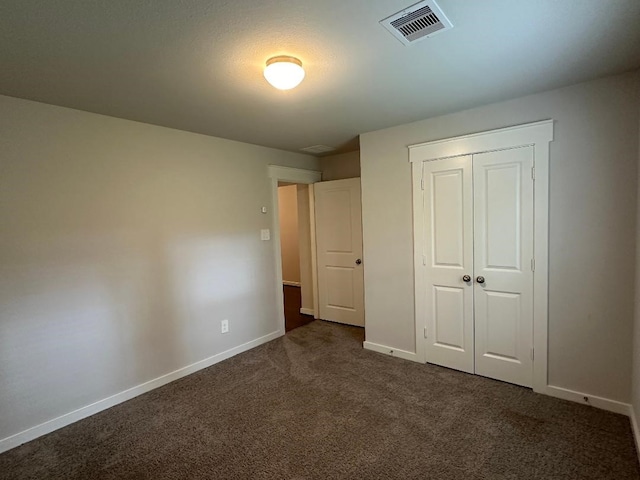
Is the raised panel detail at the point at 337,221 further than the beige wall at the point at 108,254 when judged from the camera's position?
Yes

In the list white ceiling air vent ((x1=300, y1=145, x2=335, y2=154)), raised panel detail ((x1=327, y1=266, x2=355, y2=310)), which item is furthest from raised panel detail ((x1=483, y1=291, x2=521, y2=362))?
white ceiling air vent ((x1=300, y1=145, x2=335, y2=154))

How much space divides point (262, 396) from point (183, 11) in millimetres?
2666

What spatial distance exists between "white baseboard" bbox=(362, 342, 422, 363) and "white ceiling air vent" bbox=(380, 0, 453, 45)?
2.81 metres

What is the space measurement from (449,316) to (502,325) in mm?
449

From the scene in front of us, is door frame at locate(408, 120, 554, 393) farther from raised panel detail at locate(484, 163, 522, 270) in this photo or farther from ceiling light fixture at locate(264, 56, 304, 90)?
ceiling light fixture at locate(264, 56, 304, 90)

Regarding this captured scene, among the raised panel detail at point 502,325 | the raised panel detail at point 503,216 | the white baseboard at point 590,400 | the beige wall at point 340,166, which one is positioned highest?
the beige wall at point 340,166

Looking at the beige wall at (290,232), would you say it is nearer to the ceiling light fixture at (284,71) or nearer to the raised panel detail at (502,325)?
the raised panel detail at (502,325)

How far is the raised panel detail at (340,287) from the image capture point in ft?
14.9

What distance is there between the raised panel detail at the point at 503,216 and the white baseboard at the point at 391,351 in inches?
47.7

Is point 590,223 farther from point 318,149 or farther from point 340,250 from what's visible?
point 318,149

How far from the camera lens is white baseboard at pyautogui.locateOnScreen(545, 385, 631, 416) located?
234 cm

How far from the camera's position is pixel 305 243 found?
5094 mm

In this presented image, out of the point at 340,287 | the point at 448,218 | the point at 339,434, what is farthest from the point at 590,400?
the point at 340,287

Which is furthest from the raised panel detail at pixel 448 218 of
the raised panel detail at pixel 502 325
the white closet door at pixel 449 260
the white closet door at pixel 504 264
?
the raised panel detail at pixel 502 325
